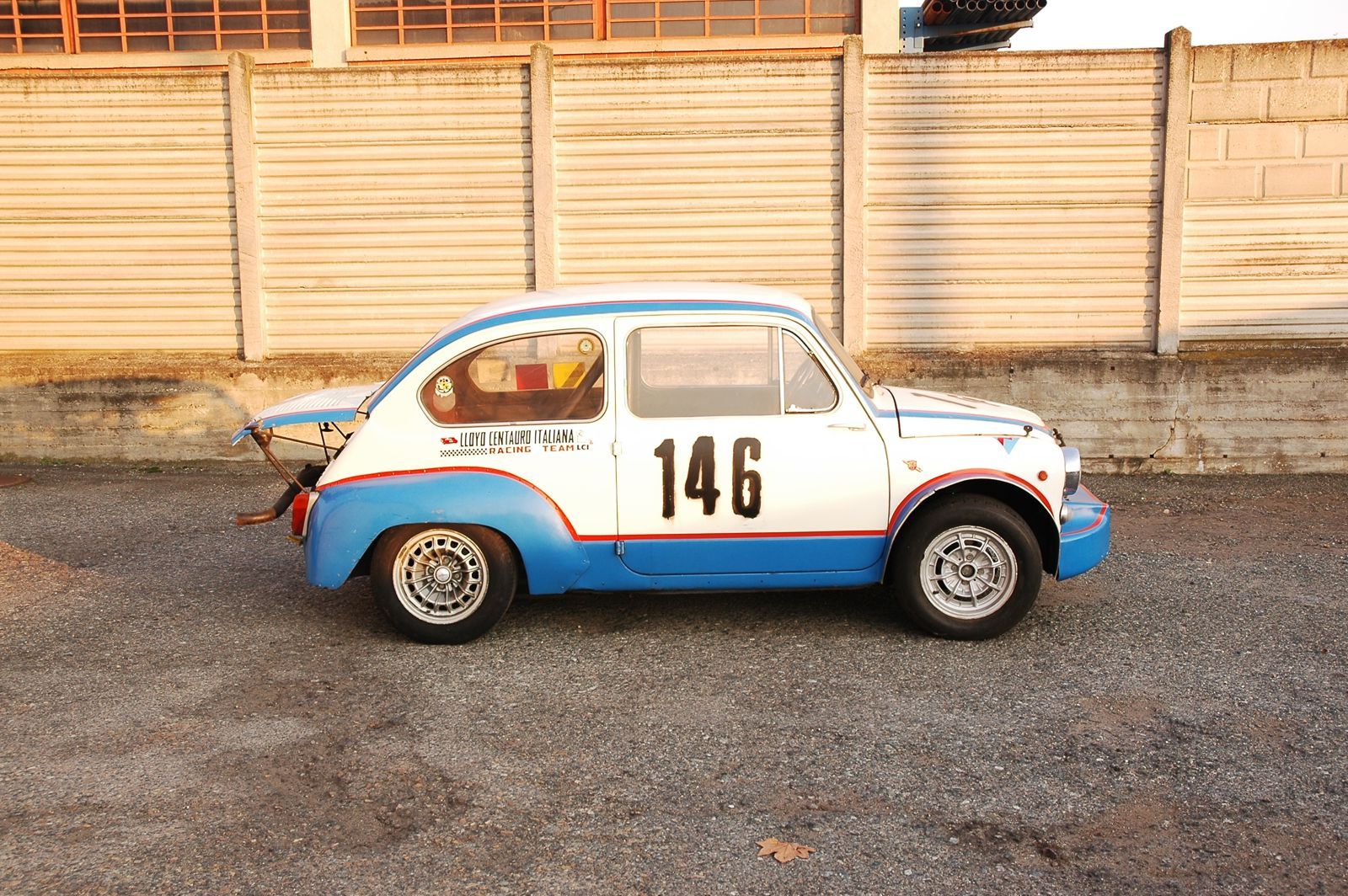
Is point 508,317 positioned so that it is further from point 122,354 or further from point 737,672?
point 122,354

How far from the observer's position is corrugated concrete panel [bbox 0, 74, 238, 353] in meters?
11.6

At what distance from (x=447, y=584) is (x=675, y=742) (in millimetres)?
1658

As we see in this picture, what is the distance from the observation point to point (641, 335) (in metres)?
6.02

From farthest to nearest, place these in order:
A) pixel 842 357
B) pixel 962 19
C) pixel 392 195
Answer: pixel 962 19 → pixel 392 195 → pixel 842 357

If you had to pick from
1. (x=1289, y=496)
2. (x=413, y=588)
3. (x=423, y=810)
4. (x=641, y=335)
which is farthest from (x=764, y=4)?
(x=423, y=810)

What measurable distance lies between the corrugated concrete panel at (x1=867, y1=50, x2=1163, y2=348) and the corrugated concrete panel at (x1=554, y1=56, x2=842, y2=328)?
49cm

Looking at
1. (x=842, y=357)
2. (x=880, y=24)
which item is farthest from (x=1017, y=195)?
(x=842, y=357)

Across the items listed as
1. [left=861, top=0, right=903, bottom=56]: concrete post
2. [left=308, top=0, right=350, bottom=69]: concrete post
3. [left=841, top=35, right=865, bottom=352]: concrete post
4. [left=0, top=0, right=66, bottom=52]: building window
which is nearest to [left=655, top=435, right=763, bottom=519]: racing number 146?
[left=841, top=35, right=865, bottom=352]: concrete post

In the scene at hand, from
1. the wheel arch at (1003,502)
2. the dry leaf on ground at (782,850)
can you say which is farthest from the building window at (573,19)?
the dry leaf on ground at (782,850)

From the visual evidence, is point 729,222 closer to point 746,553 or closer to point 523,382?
point 523,382

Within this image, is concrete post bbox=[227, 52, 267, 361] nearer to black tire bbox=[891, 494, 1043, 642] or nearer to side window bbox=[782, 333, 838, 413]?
side window bbox=[782, 333, 838, 413]

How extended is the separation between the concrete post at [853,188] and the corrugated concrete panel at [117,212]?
5.73m

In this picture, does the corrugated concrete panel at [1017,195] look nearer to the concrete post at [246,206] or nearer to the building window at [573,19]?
the building window at [573,19]

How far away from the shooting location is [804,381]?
6020 mm
